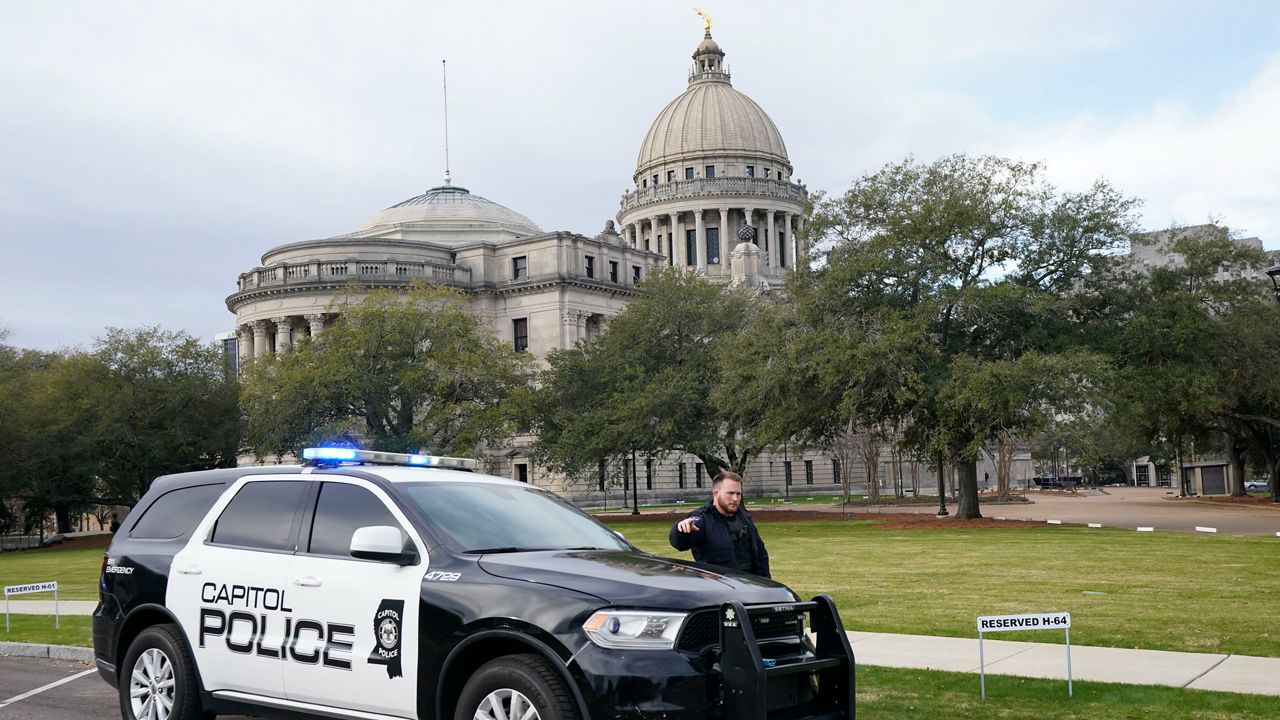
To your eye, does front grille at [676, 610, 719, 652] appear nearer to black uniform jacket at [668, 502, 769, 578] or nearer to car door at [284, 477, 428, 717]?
car door at [284, 477, 428, 717]

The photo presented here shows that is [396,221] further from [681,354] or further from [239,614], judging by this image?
[239,614]

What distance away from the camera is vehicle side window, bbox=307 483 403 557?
848cm

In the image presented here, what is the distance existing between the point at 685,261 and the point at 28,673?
115 metres

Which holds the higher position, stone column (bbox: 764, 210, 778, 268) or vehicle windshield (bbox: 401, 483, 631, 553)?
stone column (bbox: 764, 210, 778, 268)

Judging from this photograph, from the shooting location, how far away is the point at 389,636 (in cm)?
791

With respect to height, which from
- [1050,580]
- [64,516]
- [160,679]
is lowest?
[1050,580]

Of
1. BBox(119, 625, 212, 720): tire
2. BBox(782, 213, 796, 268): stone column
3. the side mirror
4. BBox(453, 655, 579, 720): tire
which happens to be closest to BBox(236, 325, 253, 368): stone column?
BBox(782, 213, 796, 268): stone column

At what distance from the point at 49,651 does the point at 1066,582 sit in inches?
585

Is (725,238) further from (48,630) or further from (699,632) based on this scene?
(699,632)

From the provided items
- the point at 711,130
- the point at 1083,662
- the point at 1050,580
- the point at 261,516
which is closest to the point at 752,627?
the point at 261,516

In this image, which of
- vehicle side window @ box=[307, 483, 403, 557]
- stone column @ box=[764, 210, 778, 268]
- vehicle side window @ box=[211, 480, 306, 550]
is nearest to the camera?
vehicle side window @ box=[307, 483, 403, 557]

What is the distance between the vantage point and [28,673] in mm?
14102

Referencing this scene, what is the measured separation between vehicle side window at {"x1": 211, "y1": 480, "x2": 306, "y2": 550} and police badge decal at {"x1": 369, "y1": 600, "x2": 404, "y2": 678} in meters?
1.25

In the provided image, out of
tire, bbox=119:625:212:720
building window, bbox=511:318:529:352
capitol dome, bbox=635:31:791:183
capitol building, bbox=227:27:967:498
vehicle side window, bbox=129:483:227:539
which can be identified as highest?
capitol dome, bbox=635:31:791:183
